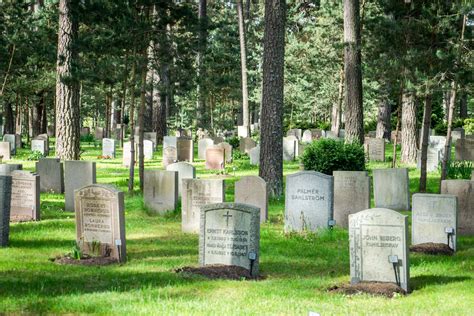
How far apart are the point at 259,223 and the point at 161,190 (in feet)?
19.0

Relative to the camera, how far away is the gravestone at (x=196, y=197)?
13.3 metres

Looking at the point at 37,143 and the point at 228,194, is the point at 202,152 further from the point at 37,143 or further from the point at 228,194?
the point at 228,194

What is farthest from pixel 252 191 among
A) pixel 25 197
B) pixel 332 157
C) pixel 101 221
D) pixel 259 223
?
pixel 332 157

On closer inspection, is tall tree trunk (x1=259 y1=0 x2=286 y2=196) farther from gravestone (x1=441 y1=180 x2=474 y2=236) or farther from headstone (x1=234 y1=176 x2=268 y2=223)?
gravestone (x1=441 y1=180 x2=474 y2=236)

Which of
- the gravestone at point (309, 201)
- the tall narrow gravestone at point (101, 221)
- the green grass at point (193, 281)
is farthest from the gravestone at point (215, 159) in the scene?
the tall narrow gravestone at point (101, 221)

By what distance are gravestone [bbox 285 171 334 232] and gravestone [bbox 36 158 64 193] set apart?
6.95 meters

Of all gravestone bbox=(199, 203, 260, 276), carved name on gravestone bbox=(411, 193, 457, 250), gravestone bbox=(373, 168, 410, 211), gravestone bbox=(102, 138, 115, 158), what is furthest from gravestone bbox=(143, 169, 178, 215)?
gravestone bbox=(102, 138, 115, 158)

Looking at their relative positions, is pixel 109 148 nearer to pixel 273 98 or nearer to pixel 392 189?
pixel 273 98

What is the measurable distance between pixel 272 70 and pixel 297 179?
543 centimetres

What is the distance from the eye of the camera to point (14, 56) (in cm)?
2984

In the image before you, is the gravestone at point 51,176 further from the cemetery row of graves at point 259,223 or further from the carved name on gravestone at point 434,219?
the carved name on gravestone at point 434,219

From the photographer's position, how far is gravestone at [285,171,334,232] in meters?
13.1

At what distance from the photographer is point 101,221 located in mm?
10695

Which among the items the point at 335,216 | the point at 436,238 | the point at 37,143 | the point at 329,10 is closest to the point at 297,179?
the point at 335,216
